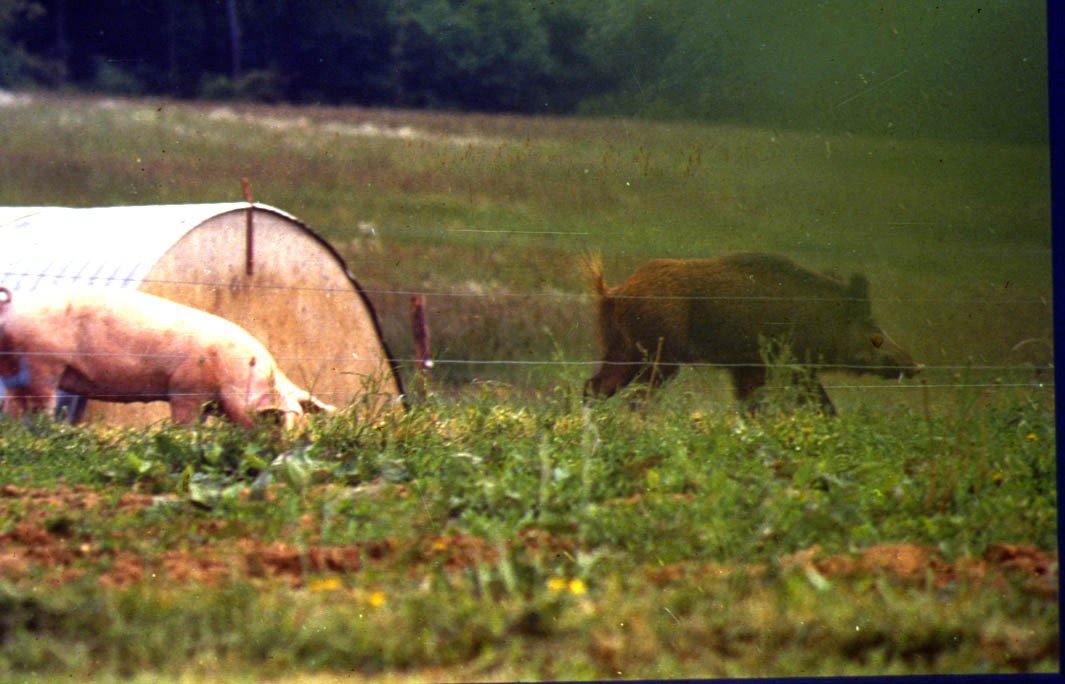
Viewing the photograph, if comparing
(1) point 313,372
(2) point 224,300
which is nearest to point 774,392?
(1) point 313,372

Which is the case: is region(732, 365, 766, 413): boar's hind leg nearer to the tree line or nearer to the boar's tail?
the boar's tail

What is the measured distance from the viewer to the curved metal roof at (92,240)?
5719 mm

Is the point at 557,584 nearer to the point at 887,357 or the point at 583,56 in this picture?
the point at 887,357

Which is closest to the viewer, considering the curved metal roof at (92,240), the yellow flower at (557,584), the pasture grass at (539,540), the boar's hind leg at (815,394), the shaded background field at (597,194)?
the pasture grass at (539,540)

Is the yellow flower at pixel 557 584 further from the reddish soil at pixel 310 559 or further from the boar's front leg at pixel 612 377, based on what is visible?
the boar's front leg at pixel 612 377

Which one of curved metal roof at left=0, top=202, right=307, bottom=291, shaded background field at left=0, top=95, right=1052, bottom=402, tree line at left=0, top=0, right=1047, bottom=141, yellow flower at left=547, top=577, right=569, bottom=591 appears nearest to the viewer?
yellow flower at left=547, top=577, right=569, bottom=591

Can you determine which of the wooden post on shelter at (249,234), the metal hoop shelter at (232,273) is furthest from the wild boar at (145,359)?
the wooden post on shelter at (249,234)

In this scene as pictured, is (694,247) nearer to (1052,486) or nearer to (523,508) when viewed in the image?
(523,508)

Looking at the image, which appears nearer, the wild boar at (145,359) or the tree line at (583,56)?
the tree line at (583,56)

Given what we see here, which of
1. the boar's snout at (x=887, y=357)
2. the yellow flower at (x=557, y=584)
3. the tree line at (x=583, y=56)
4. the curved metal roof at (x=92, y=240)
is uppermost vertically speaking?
the tree line at (x=583, y=56)

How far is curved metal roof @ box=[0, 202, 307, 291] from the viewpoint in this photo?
18.8ft

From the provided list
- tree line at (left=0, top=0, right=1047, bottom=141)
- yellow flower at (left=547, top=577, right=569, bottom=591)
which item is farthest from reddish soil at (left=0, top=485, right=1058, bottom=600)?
tree line at (left=0, top=0, right=1047, bottom=141)

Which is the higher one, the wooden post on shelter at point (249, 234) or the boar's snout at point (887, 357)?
the wooden post on shelter at point (249, 234)

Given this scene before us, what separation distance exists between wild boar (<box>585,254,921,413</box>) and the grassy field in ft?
0.31
